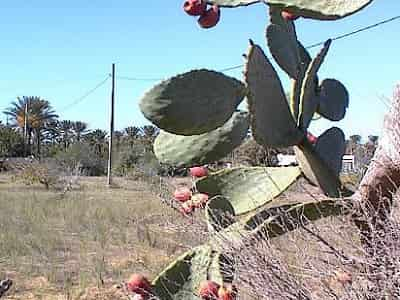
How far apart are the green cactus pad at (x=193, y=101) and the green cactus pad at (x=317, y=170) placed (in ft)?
0.64

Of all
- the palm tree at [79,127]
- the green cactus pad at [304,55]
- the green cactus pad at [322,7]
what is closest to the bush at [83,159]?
the palm tree at [79,127]

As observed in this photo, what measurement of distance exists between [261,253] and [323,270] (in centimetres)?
25

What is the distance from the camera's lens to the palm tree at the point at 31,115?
32312mm

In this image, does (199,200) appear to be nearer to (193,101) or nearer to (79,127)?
(193,101)

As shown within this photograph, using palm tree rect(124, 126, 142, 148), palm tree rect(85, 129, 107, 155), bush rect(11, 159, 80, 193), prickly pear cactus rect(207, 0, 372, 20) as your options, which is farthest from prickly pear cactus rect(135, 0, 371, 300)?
palm tree rect(124, 126, 142, 148)

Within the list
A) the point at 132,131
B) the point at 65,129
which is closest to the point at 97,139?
the point at 132,131

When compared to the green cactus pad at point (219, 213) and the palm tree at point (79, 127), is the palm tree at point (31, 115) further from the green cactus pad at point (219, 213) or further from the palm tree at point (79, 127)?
the green cactus pad at point (219, 213)

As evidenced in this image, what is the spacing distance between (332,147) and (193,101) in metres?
0.42

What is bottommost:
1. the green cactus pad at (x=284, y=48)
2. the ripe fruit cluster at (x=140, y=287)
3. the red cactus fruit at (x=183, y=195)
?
the ripe fruit cluster at (x=140, y=287)

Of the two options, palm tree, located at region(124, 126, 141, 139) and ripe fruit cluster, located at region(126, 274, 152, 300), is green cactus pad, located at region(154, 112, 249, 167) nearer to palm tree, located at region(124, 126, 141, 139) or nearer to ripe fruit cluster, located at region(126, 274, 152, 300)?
ripe fruit cluster, located at region(126, 274, 152, 300)

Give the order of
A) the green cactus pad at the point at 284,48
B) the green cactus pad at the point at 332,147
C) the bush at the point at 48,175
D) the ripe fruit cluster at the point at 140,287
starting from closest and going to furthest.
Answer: the ripe fruit cluster at the point at 140,287 < the green cactus pad at the point at 284,48 < the green cactus pad at the point at 332,147 < the bush at the point at 48,175

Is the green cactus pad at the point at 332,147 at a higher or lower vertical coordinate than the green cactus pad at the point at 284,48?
lower

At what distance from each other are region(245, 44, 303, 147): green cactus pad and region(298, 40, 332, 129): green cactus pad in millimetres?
45

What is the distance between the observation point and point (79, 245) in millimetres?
9141
